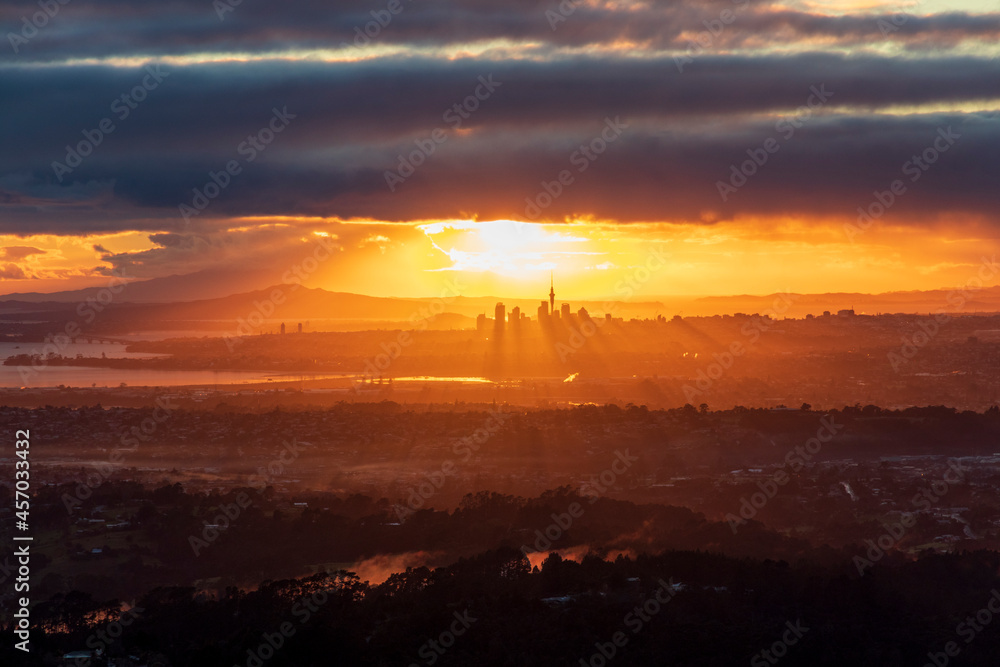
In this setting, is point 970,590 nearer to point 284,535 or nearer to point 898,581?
point 898,581

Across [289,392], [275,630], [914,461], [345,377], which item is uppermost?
[345,377]

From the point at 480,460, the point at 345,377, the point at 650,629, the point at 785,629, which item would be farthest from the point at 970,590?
the point at 345,377

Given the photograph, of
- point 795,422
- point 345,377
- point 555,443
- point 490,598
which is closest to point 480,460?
point 555,443

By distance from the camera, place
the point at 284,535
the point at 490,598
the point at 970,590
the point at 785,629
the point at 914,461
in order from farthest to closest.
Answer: the point at 914,461, the point at 284,535, the point at 970,590, the point at 490,598, the point at 785,629

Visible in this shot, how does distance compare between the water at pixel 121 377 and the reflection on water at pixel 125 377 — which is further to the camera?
the water at pixel 121 377

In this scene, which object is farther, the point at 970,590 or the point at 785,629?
the point at 970,590

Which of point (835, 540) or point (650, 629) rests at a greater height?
point (835, 540)

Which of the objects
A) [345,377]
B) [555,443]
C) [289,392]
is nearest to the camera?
A: [555,443]

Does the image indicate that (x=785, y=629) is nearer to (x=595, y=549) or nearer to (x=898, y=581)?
(x=898, y=581)

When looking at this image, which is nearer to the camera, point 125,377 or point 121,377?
point 121,377

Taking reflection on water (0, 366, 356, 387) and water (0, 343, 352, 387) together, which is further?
water (0, 343, 352, 387)
